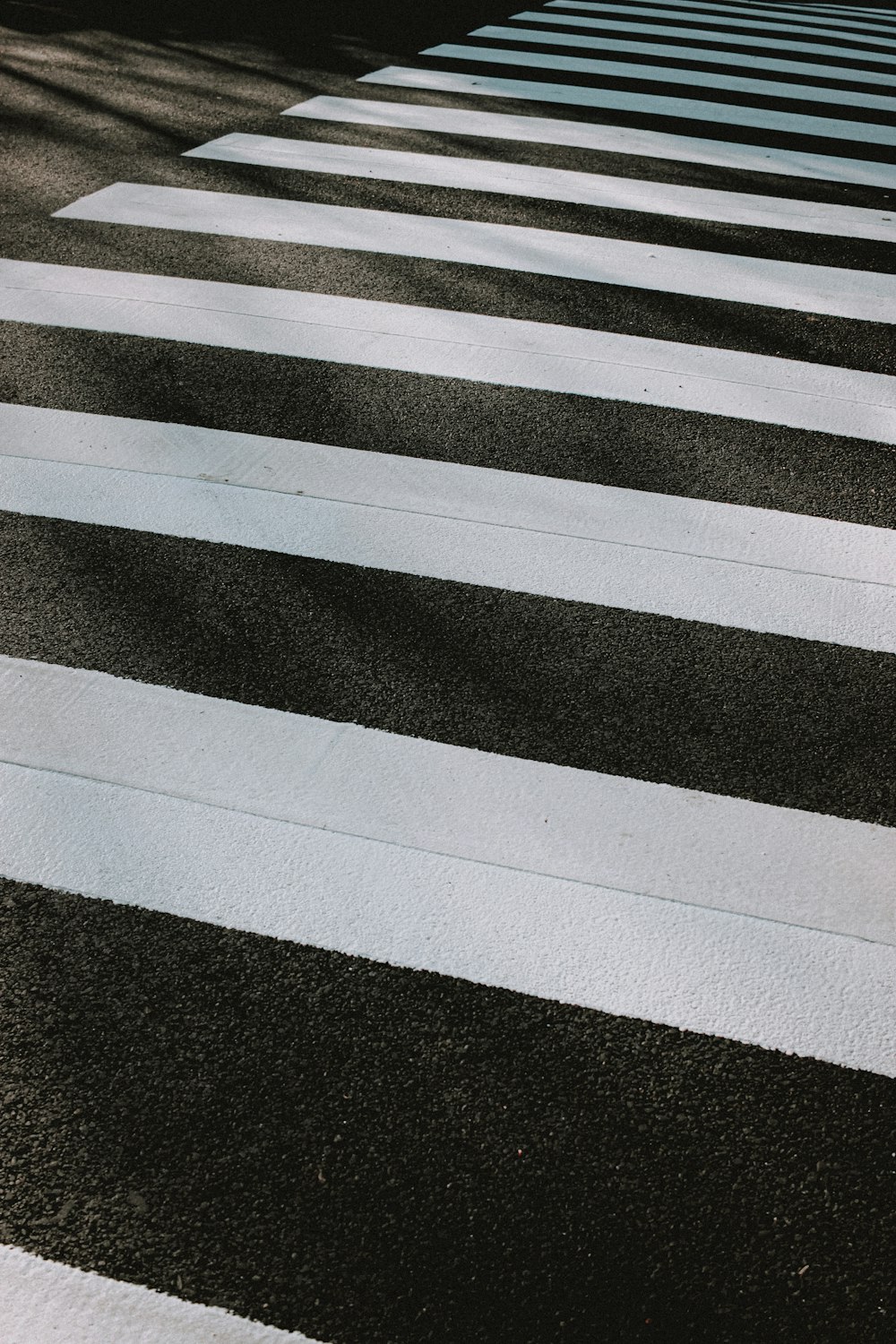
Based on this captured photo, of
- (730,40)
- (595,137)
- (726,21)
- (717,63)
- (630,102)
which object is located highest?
(726,21)

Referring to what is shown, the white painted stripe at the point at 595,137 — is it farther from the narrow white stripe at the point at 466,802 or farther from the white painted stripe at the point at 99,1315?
the white painted stripe at the point at 99,1315

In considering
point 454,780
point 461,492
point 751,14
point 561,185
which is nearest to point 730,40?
point 751,14

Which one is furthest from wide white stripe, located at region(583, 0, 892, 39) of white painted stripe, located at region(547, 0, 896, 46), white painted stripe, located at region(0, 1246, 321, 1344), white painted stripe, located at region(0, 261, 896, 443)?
white painted stripe, located at region(0, 1246, 321, 1344)

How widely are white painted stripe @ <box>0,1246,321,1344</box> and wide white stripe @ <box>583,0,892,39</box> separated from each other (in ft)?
36.1

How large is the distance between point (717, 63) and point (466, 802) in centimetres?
843

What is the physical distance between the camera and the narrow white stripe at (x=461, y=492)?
3549 mm

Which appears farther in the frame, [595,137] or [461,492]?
[595,137]

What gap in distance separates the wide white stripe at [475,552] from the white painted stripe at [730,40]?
7.27 metres

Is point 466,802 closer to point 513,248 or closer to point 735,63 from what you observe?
point 513,248

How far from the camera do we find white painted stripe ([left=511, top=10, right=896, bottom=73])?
9.30 meters

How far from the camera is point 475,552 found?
3484 mm

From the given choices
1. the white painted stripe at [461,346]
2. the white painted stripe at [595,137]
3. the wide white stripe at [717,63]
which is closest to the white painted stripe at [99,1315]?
the white painted stripe at [461,346]

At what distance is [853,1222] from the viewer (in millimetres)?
1846

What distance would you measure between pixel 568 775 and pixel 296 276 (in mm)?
3343
